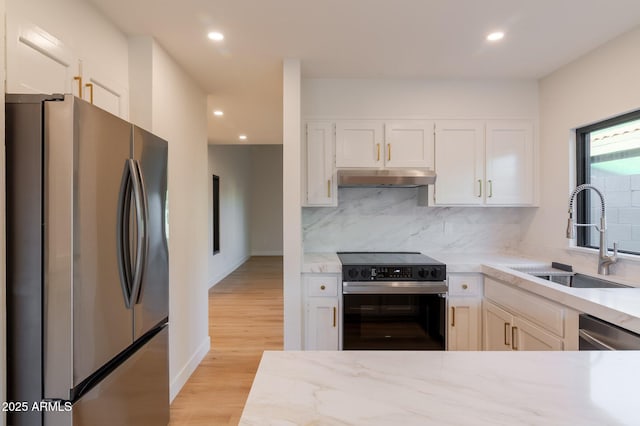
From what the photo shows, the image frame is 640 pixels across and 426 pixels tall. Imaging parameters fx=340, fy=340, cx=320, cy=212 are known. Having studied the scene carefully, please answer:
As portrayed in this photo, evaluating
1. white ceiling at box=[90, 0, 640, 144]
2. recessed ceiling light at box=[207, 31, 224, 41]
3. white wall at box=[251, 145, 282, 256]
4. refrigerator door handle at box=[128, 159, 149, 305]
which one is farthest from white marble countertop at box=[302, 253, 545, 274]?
white wall at box=[251, 145, 282, 256]

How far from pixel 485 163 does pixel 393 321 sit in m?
1.61

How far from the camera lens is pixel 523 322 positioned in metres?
2.19

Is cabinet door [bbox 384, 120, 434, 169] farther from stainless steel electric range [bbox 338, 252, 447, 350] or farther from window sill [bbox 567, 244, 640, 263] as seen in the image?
window sill [bbox 567, 244, 640, 263]

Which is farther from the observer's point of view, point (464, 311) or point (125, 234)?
point (464, 311)

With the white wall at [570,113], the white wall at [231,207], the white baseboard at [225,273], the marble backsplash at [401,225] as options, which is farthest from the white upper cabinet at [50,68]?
the white baseboard at [225,273]

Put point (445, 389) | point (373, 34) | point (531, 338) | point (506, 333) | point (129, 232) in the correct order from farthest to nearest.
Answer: point (506, 333), point (373, 34), point (531, 338), point (129, 232), point (445, 389)

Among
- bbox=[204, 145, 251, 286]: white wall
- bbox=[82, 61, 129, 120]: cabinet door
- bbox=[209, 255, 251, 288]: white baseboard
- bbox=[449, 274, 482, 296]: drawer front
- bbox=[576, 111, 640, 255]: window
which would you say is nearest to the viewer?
bbox=[82, 61, 129, 120]: cabinet door

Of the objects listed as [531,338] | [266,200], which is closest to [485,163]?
[531,338]

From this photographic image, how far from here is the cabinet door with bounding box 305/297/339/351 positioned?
260 cm

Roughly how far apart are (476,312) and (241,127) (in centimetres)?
370

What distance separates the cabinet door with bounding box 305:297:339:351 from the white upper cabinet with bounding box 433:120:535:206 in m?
1.34

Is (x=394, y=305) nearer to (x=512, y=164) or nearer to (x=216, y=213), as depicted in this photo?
(x=512, y=164)

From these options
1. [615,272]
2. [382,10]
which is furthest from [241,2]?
[615,272]

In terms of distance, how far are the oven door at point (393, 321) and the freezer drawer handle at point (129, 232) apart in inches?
57.8
